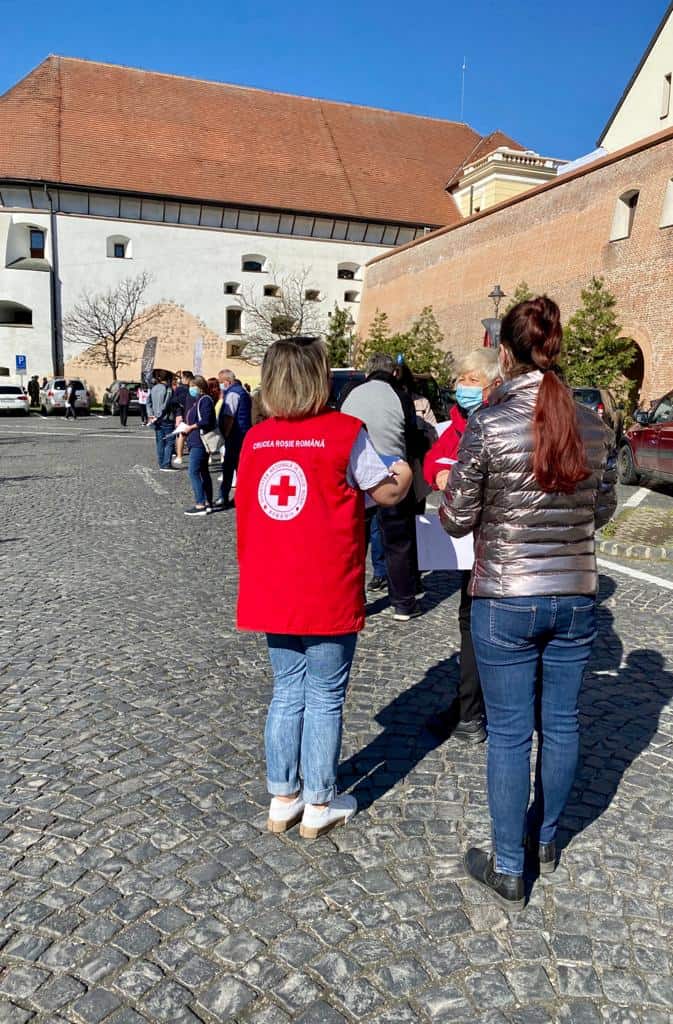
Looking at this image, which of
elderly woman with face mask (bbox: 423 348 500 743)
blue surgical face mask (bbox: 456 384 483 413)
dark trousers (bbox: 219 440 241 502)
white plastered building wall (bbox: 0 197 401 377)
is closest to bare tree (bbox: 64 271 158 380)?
white plastered building wall (bbox: 0 197 401 377)

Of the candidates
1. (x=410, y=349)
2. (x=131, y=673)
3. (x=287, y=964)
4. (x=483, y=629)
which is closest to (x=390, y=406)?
(x=131, y=673)

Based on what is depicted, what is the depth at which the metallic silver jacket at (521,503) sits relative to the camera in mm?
2729

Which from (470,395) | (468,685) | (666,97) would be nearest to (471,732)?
(468,685)

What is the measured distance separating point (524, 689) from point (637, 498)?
39.4ft

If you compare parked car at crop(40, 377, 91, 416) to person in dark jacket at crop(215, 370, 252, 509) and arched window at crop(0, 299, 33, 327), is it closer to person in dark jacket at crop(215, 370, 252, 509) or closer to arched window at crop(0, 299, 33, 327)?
arched window at crop(0, 299, 33, 327)

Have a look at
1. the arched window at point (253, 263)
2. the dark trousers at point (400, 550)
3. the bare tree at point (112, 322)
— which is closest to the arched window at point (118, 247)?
the bare tree at point (112, 322)

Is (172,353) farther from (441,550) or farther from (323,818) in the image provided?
(323,818)

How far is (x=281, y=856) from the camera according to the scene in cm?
323

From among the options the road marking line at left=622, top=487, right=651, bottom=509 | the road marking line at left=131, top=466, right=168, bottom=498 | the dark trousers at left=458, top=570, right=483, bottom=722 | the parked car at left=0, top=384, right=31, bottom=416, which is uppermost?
the dark trousers at left=458, top=570, right=483, bottom=722

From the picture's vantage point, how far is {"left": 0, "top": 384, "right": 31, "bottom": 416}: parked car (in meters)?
35.8

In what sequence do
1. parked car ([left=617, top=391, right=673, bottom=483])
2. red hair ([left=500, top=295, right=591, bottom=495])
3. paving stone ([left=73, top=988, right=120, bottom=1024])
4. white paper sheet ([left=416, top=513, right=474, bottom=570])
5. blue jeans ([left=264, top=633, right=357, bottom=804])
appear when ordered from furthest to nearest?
parked car ([left=617, top=391, right=673, bottom=483]) → white paper sheet ([left=416, top=513, right=474, bottom=570]) → blue jeans ([left=264, top=633, right=357, bottom=804]) → red hair ([left=500, top=295, right=591, bottom=495]) → paving stone ([left=73, top=988, right=120, bottom=1024])

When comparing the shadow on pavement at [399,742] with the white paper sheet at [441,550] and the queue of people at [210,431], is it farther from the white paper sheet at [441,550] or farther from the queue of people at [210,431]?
the queue of people at [210,431]

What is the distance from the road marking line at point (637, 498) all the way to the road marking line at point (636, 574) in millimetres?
4246

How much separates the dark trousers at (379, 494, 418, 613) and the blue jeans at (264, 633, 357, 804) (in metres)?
3.10
